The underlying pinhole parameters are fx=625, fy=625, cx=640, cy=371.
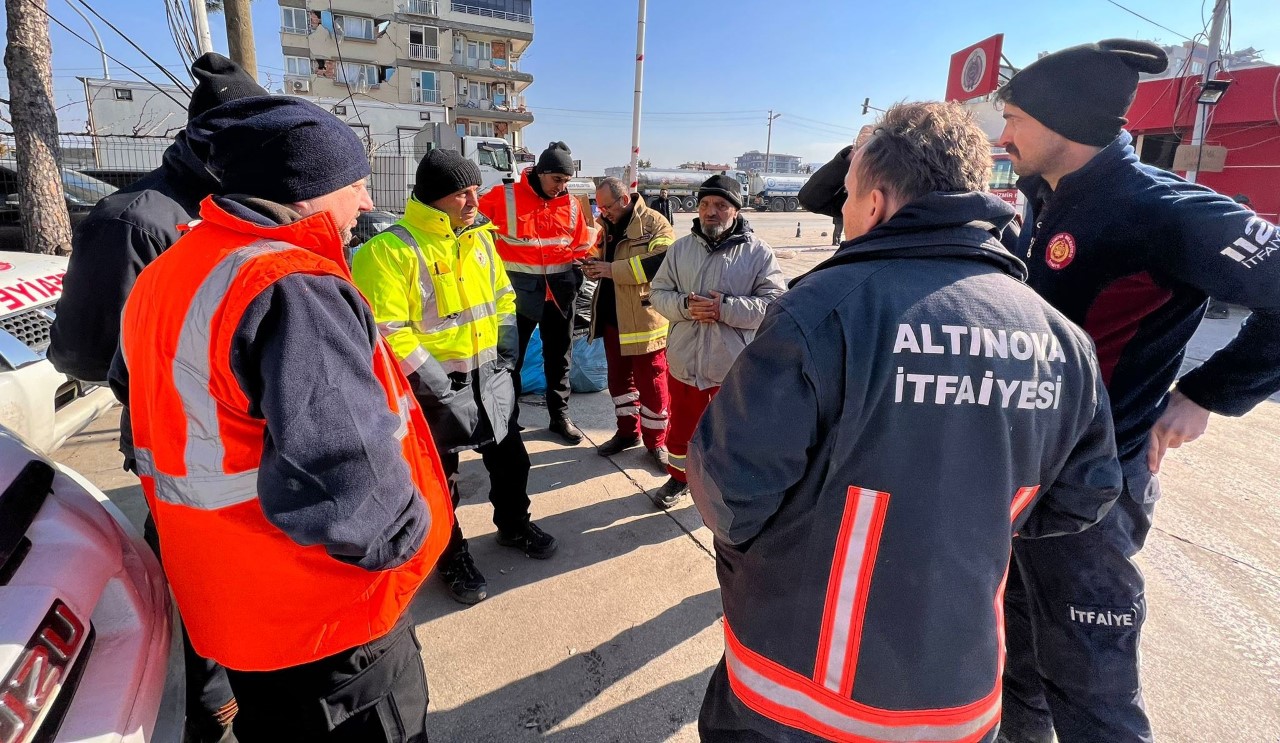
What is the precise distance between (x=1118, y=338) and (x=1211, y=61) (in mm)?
14180

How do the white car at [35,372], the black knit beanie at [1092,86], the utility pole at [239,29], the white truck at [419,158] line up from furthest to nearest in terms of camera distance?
the white truck at [419,158] < the utility pole at [239,29] < the white car at [35,372] < the black knit beanie at [1092,86]

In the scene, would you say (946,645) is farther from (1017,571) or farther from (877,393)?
(1017,571)

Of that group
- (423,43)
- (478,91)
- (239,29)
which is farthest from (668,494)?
(478,91)

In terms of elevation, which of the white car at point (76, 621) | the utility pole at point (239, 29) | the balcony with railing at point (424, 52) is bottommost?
the white car at point (76, 621)

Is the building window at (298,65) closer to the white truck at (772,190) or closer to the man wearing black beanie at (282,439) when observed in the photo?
the white truck at (772,190)

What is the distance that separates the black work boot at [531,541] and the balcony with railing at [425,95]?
45.2 metres

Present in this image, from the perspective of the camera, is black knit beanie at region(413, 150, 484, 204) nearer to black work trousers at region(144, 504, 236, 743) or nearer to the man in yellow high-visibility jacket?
the man in yellow high-visibility jacket

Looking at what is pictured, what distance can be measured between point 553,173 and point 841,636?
3607mm

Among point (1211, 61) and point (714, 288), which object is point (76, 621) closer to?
point (714, 288)

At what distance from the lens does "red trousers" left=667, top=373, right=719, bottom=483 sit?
3.59 meters

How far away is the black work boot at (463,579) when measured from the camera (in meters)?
2.74

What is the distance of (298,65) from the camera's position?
39.4 m

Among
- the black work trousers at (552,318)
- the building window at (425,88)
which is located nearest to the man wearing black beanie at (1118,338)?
the black work trousers at (552,318)

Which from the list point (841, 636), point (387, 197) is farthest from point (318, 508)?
point (387, 197)
